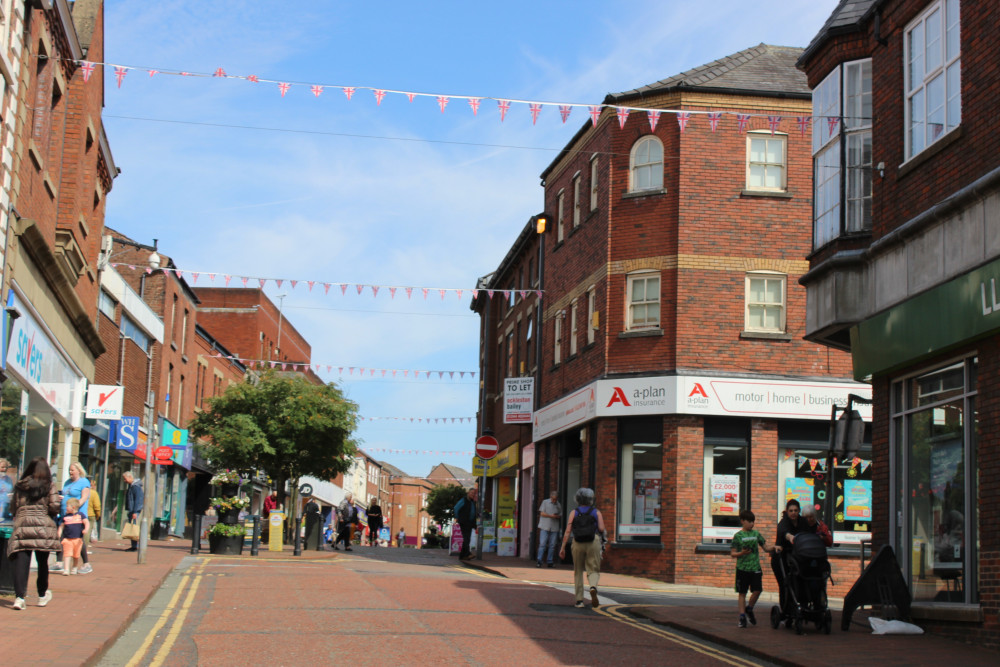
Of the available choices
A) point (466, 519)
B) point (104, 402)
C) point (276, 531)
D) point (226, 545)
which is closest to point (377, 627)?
point (104, 402)

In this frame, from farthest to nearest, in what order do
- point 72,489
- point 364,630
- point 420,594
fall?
point 72,489 → point 420,594 → point 364,630

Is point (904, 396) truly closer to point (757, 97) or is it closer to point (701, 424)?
point (701, 424)

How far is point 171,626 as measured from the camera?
12.0 m

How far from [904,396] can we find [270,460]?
2455cm

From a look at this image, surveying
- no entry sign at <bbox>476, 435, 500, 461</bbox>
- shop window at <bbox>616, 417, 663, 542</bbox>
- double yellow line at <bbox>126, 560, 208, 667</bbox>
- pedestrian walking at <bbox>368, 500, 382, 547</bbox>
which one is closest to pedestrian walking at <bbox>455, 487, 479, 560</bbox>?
no entry sign at <bbox>476, 435, 500, 461</bbox>

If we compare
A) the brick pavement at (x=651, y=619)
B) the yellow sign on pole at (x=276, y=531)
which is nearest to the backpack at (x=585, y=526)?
the brick pavement at (x=651, y=619)

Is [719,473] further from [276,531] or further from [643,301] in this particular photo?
[276,531]

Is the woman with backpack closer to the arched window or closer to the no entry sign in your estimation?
the arched window

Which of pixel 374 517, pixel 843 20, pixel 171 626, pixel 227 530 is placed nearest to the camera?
pixel 171 626

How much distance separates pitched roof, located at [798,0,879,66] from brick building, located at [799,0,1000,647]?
3cm

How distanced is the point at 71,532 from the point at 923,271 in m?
12.2

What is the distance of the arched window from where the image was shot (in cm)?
2631

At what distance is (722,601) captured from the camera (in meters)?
19.3

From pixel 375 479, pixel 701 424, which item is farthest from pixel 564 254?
pixel 375 479
